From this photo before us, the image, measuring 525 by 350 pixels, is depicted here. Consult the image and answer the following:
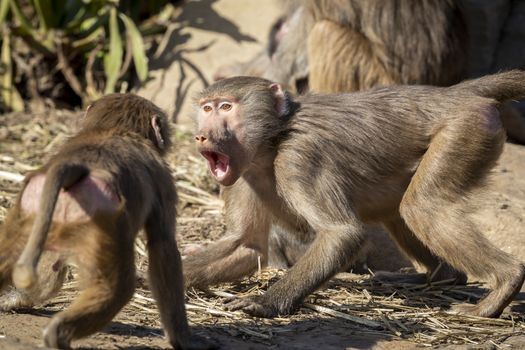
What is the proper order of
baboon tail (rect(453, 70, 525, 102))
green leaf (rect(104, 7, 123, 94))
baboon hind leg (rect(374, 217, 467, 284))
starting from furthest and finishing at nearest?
green leaf (rect(104, 7, 123, 94))
baboon hind leg (rect(374, 217, 467, 284))
baboon tail (rect(453, 70, 525, 102))

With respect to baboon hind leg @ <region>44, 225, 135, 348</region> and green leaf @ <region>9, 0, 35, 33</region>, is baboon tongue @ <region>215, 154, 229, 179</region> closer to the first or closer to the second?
baboon hind leg @ <region>44, 225, 135, 348</region>

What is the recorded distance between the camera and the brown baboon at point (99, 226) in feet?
11.7

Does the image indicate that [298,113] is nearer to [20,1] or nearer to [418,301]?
[418,301]

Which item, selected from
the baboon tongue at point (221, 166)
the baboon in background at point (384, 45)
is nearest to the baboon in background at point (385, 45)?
the baboon in background at point (384, 45)

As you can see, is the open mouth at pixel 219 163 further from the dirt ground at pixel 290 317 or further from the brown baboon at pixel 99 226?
the brown baboon at pixel 99 226

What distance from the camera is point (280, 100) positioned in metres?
5.25

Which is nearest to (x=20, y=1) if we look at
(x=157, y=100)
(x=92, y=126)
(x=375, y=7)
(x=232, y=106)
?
(x=157, y=100)

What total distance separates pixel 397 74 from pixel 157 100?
100 inches

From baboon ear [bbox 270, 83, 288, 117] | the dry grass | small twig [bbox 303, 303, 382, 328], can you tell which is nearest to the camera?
the dry grass

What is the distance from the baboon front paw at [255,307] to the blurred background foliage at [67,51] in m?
4.33

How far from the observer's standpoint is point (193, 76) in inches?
365

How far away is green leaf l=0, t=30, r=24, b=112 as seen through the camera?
898cm

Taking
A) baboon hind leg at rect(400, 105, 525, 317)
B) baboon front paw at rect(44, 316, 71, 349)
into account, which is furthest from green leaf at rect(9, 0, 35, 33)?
baboon front paw at rect(44, 316, 71, 349)

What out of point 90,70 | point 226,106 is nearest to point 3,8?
point 90,70
